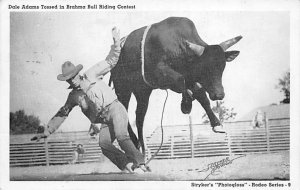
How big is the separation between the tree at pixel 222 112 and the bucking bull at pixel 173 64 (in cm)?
4

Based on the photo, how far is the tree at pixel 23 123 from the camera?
5340 millimetres

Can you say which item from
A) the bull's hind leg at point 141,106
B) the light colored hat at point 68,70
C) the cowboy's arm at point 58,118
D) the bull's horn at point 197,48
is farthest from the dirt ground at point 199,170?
the bull's horn at point 197,48

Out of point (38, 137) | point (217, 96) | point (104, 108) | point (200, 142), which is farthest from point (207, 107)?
point (38, 137)

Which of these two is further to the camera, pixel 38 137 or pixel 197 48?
pixel 38 137

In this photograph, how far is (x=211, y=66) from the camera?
5289 millimetres

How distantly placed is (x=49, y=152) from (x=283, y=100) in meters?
2.28

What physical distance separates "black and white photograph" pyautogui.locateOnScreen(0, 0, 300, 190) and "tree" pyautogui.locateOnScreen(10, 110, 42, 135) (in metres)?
0.01

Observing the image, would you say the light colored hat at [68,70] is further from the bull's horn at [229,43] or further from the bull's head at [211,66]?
the bull's horn at [229,43]

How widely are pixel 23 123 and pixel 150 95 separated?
1.24 meters

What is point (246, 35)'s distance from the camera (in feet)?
17.5

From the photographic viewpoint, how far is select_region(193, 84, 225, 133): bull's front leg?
209 inches

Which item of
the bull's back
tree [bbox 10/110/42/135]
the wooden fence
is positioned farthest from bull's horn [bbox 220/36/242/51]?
tree [bbox 10/110/42/135]

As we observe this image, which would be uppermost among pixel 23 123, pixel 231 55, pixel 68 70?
pixel 231 55

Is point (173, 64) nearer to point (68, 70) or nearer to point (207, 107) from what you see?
point (207, 107)
